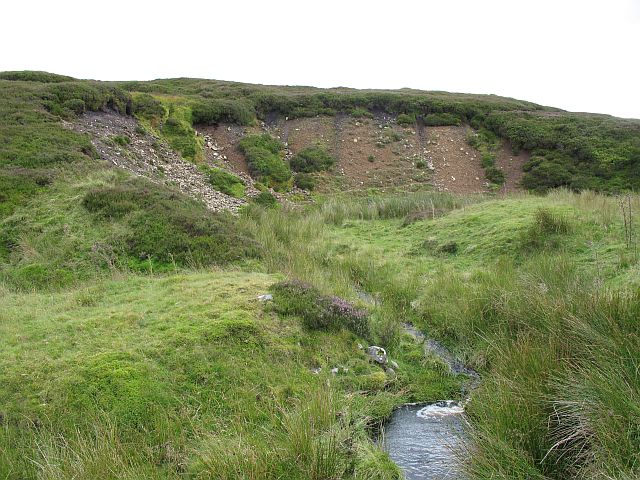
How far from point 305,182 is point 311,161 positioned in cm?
283

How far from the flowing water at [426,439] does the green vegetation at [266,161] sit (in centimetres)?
2164

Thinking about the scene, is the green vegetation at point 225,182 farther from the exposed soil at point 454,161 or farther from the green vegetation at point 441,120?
the green vegetation at point 441,120

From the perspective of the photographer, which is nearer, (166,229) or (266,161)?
(166,229)

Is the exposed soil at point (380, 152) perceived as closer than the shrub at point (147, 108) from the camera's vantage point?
No

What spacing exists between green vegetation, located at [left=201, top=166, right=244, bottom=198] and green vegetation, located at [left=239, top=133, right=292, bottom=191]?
10.0 ft

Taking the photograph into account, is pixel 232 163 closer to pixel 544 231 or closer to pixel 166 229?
pixel 166 229

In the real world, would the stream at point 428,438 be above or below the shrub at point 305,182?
below

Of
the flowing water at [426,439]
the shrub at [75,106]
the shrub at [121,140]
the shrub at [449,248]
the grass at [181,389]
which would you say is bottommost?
the flowing water at [426,439]

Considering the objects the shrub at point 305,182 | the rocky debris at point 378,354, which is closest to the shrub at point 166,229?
the rocky debris at point 378,354

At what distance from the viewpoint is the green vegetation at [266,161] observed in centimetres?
2744

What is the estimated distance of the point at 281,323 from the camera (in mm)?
7422

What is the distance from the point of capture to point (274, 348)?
677 cm

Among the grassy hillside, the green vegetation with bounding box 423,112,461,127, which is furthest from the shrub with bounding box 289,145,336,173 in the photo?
the green vegetation with bounding box 423,112,461,127

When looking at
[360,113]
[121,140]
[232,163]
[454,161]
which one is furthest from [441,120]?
[121,140]
